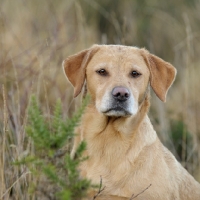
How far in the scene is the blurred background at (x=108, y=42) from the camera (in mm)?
6965

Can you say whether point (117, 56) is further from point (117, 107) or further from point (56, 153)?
point (56, 153)

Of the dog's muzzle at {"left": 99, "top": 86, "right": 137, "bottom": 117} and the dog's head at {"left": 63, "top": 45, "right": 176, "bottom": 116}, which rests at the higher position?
the dog's head at {"left": 63, "top": 45, "right": 176, "bottom": 116}

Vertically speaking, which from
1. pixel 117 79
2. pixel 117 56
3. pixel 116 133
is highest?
pixel 117 56

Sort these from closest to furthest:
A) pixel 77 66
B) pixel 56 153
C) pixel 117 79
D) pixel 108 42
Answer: pixel 56 153
pixel 117 79
pixel 77 66
pixel 108 42

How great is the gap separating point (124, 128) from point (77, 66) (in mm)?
659

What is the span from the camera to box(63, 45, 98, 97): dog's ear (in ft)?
16.2

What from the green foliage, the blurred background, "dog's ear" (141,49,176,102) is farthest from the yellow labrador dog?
the green foliage

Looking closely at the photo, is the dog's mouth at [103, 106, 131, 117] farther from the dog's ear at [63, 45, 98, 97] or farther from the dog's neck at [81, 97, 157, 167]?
the dog's ear at [63, 45, 98, 97]

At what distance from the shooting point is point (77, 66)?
16.3 ft

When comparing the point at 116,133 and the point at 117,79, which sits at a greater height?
the point at 117,79

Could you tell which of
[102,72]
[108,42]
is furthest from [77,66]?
[108,42]

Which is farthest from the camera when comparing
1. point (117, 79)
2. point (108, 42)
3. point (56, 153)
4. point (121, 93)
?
point (108, 42)

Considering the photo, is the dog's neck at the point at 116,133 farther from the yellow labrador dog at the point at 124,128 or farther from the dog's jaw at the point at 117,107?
the dog's jaw at the point at 117,107

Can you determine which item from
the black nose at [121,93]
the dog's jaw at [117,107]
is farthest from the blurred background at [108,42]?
the black nose at [121,93]
